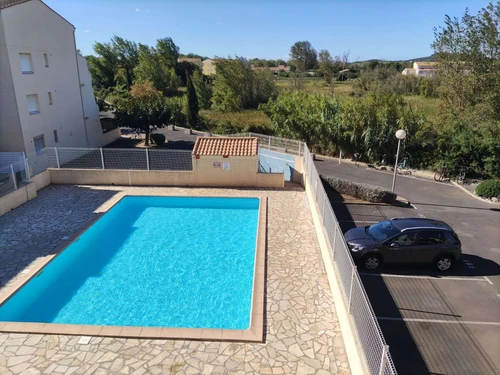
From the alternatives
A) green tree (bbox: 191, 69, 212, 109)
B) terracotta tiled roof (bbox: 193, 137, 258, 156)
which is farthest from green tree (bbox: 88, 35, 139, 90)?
terracotta tiled roof (bbox: 193, 137, 258, 156)

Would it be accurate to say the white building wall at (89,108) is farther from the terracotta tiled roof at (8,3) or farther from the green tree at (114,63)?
the green tree at (114,63)

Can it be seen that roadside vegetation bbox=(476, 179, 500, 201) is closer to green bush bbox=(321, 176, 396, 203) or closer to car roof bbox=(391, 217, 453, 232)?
green bush bbox=(321, 176, 396, 203)

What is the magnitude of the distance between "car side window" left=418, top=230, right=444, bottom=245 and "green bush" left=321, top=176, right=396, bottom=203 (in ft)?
21.1

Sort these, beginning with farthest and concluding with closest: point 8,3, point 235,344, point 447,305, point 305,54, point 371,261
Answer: point 305,54 < point 8,3 < point 371,261 < point 447,305 < point 235,344

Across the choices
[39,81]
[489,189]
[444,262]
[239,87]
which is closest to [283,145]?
[489,189]

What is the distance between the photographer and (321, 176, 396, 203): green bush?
1767 cm

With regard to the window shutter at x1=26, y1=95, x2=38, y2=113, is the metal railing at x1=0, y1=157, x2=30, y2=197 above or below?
below

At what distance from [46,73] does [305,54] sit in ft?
254

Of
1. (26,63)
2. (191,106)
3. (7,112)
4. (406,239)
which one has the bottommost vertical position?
(406,239)

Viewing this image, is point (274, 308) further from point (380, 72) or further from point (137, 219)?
point (380, 72)

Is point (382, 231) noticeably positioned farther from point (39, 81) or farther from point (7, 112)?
point (39, 81)

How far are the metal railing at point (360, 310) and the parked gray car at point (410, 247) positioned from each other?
1.42m

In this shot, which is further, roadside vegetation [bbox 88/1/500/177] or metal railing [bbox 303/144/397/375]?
roadside vegetation [bbox 88/1/500/177]

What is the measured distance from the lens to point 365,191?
17906 mm
